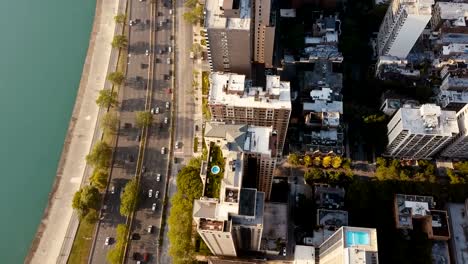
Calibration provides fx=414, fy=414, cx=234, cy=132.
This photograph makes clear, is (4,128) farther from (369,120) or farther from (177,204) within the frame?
(369,120)

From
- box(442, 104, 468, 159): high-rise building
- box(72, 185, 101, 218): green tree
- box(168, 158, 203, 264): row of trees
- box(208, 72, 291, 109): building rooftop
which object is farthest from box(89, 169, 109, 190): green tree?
box(442, 104, 468, 159): high-rise building

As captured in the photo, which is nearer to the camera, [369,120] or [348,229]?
[348,229]

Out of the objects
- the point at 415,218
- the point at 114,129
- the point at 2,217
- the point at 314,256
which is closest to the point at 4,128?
the point at 2,217

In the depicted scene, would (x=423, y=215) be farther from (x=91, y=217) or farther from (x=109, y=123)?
(x=109, y=123)

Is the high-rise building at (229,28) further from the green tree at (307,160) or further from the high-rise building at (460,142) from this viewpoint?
the high-rise building at (460,142)

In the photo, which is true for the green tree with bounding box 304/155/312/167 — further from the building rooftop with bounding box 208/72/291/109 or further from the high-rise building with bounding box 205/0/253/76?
the high-rise building with bounding box 205/0/253/76

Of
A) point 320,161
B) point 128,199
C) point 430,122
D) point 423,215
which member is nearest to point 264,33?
point 320,161
